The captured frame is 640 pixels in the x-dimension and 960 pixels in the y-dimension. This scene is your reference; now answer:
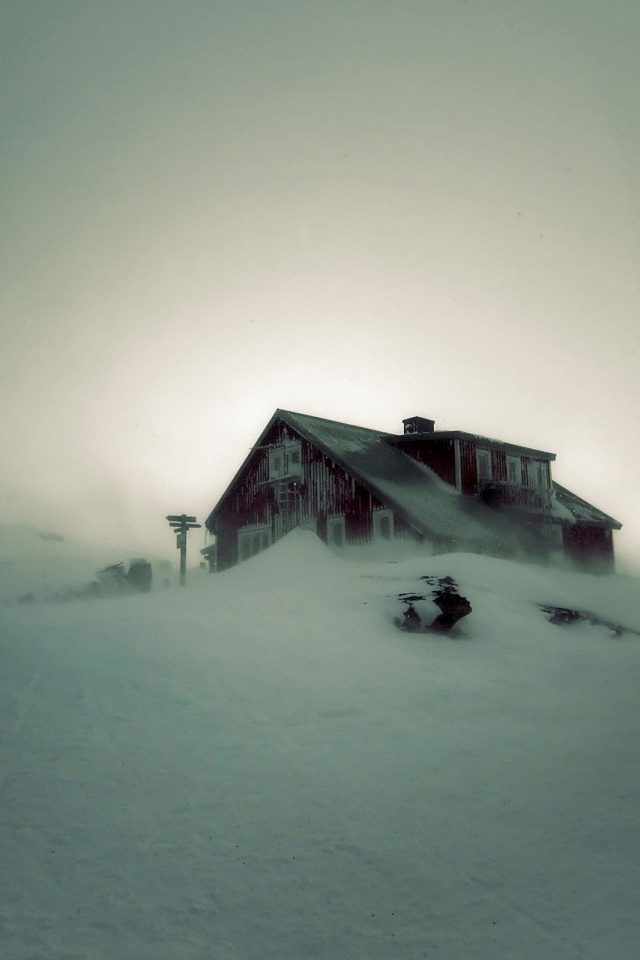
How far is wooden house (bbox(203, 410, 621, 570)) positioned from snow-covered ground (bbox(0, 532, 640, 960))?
12.0 m

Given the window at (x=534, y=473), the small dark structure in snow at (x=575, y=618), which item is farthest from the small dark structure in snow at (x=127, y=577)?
the small dark structure in snow at (x=575, y=618)

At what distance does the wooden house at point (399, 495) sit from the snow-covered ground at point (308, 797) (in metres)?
12.0

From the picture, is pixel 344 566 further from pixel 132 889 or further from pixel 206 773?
pixel 132 889

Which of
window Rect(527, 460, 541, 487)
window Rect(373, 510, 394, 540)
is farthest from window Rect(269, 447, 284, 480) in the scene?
window Rect(527, 460, 541, 487)

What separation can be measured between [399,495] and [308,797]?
19.7 metres

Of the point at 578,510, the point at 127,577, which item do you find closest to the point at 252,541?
the point at 127,577

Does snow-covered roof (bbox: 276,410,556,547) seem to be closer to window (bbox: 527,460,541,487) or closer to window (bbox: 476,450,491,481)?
window (bbox: 476,450,491,481)

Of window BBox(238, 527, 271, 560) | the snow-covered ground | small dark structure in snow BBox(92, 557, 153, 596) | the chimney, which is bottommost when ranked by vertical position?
the snow-covered ground

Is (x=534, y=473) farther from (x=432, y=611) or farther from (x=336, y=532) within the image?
(x=432, y=611)

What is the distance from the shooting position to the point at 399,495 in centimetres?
2677

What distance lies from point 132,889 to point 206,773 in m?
2.18

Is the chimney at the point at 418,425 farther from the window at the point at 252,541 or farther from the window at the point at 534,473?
the window at the point at 252,541

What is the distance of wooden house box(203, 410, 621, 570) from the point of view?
1053 inches

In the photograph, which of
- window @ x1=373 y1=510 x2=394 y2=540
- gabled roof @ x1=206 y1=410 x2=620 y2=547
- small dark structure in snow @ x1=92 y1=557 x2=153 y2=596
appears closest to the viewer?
gabled roof @ x1=206 y1=410 x2=620 y2=547
